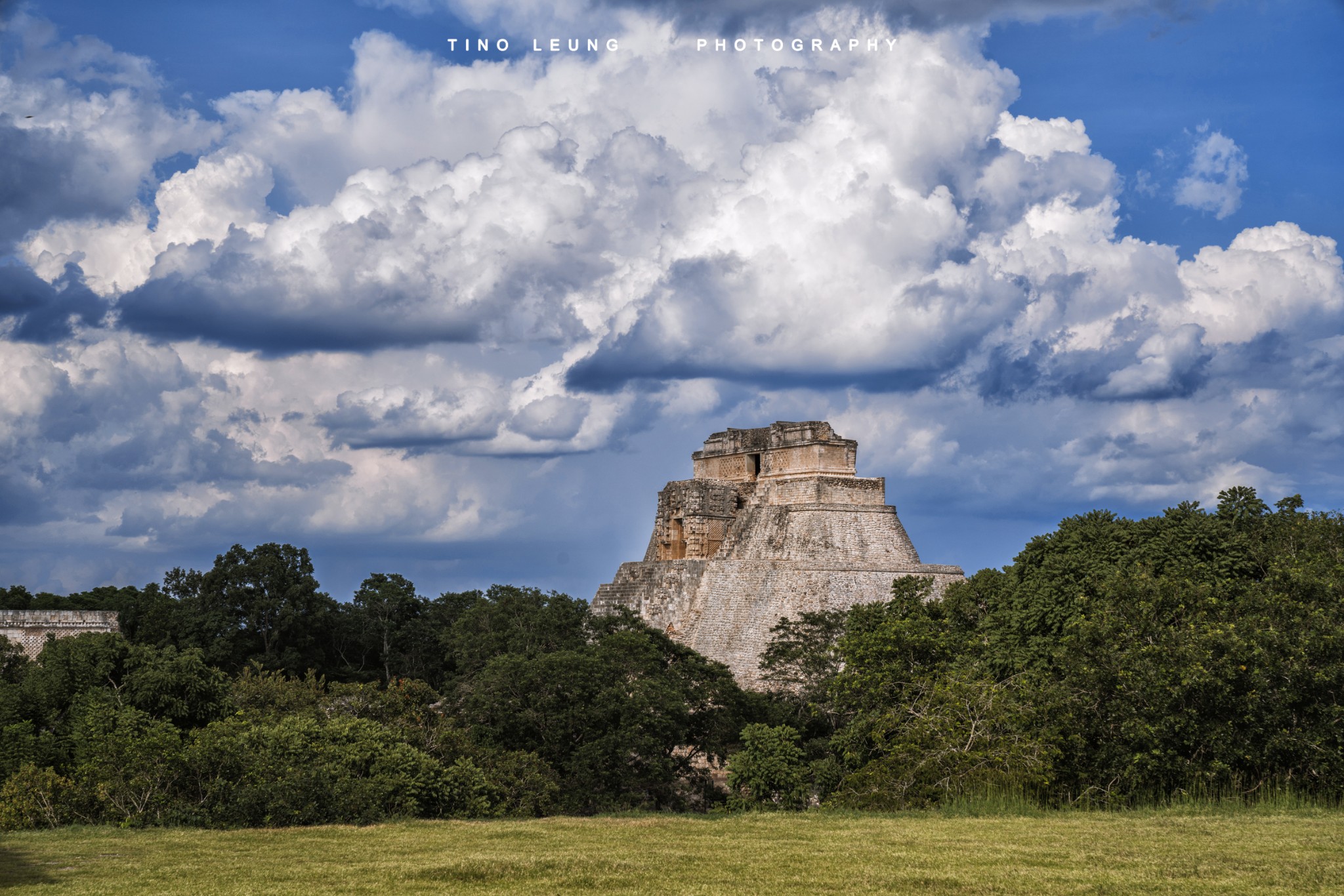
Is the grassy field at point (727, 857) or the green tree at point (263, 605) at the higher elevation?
the green tree at point (263, 605)

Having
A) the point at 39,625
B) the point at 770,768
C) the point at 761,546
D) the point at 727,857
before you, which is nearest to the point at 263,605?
the point at 39,625

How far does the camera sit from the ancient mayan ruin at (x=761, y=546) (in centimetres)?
2706

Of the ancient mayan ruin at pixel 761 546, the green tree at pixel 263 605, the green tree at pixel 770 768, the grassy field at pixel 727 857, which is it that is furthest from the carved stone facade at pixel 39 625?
the grassy field at pixel 727 857

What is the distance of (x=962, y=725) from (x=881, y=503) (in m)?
15.7

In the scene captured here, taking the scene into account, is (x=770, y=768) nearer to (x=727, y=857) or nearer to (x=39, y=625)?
(x=727, y=857)

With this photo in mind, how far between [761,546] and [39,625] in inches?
738

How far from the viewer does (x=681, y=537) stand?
104 feet

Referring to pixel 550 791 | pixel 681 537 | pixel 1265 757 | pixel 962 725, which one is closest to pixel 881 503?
pixel 681 537

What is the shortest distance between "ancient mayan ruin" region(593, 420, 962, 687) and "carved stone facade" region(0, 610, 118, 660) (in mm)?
14082

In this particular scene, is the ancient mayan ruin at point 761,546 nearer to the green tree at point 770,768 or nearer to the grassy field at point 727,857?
the green tree at point 770,768

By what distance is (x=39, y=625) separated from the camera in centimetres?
3158

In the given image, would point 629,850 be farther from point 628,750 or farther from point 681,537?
point 681,537

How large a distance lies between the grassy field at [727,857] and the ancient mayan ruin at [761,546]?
49.4 ft

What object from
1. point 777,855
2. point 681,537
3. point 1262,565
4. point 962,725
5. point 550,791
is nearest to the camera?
point 777,855
